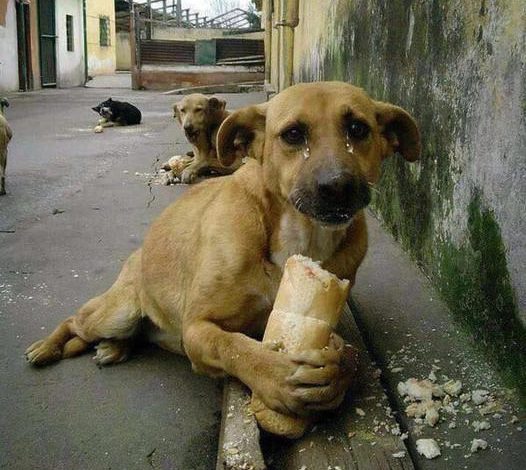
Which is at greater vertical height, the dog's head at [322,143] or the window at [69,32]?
the window at [69,32]

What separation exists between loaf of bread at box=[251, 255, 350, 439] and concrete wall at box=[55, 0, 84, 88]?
27.1 metres

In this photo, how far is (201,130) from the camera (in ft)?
27.7

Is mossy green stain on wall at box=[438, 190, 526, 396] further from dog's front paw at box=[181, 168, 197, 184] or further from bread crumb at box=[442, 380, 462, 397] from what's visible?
dog's front paw at box=[181, 168, 197, 184]

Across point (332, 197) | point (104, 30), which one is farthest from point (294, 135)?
point (104, 30)

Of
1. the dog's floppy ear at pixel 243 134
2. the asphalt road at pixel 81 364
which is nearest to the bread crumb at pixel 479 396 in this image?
the asphalt road at pixel 81 364

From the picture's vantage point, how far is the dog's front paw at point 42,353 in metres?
2.94

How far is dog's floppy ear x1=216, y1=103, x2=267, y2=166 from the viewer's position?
2657 mm

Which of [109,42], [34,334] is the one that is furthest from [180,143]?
[109,42]

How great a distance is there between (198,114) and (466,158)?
632 cm

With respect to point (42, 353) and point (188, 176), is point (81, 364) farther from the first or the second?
point (188, 176)

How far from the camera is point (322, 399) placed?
1.99m

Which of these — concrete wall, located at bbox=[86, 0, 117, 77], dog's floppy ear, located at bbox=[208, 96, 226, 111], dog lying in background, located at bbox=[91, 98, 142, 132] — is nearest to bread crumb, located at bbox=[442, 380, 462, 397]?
dog's floppy ear, located at bbox=[208, 96, 226, 111]

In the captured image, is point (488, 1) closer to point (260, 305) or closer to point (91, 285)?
point (260, 305)

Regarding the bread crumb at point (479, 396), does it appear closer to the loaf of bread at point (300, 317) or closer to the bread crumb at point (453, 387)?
the bread crumb at point (453, 387)
